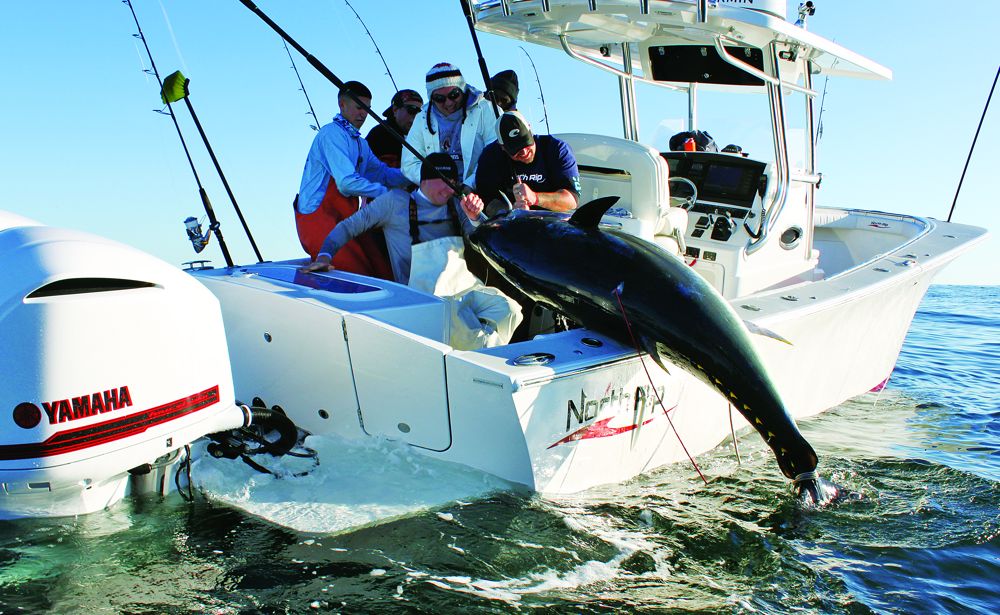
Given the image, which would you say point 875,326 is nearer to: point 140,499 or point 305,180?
point 305,180

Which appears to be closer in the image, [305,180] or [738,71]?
[305,180]

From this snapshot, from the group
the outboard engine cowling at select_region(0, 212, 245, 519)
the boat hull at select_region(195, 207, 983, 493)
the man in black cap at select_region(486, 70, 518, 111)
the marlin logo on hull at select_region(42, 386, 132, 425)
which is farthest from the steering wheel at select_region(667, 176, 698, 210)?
the marlin logo on hull at select_region(42, 386, 132, 425)

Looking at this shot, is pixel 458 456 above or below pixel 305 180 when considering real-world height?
below

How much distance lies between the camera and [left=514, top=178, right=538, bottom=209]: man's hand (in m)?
3.92

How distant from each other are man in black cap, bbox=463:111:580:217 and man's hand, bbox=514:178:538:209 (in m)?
0.08

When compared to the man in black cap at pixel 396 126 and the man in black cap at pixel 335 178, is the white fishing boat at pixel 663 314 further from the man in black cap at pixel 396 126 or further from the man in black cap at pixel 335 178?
the man in black cap at pixel 396 126

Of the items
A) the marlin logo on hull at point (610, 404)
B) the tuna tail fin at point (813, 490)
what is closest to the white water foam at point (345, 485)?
the marlin logo on hull at point (610, 404)

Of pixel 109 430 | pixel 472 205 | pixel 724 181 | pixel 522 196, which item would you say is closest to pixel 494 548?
pixel 109 430

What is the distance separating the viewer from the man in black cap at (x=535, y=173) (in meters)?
4.14

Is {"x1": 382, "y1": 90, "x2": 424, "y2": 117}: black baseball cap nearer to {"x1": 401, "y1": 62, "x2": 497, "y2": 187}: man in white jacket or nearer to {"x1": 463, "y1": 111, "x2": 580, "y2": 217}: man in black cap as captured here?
{"x1": 401, "y1": 62, "x2": 497, "y2": 187}: man in white jacket

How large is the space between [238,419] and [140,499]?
53cm

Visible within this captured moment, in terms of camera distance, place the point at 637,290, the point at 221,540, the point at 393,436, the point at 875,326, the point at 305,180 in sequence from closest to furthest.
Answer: the point at 221,540, the point at 637,290, the point at 393,436, the point at 305,180, the point at 875,326

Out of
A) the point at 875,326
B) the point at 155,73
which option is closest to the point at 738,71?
the point at 875,326

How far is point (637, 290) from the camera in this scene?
10.2ft
